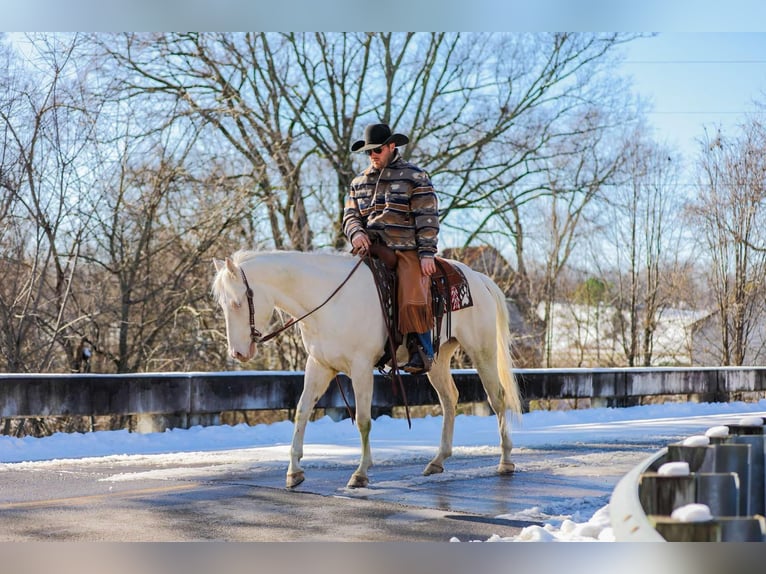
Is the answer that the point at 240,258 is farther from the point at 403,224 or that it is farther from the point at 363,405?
the point at 363,405

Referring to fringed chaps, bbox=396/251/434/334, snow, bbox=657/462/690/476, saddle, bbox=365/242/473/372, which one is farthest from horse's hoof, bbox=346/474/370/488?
snow, bbox=657/462/690/476

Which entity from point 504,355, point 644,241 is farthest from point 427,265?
point 644,241

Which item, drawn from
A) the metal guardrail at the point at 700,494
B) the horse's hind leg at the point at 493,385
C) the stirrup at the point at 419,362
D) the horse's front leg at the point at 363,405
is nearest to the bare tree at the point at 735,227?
the horse's hind leg at the point at 493,385

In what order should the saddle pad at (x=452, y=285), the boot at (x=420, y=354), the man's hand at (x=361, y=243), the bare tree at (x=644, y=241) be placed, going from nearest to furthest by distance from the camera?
the man's hand at (x=361, y=243) < the boot at (x=420, y=354) < the saddle pad at (x=452, y=285) < the bare tree at (x=644, y=241)

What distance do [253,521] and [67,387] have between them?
4.07 metres

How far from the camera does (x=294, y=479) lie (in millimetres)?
6516

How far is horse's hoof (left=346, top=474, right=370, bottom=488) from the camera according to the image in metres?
6.50

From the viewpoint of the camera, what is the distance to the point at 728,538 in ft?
13.3

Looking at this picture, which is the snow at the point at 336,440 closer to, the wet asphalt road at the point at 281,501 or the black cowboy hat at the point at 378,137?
the wet asphalt road at the point at 281,501

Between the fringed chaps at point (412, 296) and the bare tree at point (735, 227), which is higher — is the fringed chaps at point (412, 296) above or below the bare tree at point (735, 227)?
below

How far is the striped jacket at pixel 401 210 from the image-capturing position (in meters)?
6.85

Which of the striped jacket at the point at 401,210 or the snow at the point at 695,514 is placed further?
the striped jacket at the point at 401,210
